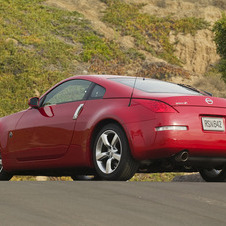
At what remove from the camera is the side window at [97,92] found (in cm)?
738

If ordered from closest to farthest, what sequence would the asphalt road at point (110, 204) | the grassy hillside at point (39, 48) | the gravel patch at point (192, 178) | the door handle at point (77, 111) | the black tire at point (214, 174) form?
1. the asphalt road at point (110, 204)
2. the door handle at point (77, 111)
3. the black tire at point (214, 174)
4. the gravel patch at point (192, 178)
5. the grassy hillside at point (39, 48)

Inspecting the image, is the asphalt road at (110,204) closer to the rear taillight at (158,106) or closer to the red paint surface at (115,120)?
the red paint surface at (115,120)

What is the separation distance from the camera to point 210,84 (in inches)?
1619

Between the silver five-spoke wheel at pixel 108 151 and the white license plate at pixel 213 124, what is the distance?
1031 millimetres

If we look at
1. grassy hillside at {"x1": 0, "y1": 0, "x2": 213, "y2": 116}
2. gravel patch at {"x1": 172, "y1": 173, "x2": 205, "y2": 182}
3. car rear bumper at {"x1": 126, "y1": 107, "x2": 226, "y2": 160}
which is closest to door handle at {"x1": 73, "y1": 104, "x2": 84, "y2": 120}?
car rear bumper at {"x1": 126, "y1": 107, "x2": 226, "y2": 160}

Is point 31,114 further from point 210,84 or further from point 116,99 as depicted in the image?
point 210,84

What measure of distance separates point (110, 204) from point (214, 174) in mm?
3980

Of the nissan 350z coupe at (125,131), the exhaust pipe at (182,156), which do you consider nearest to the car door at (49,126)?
the nissan 350z coupe at (125,131)

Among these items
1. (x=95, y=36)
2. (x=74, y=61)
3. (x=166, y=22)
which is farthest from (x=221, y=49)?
(x=166, y=22)

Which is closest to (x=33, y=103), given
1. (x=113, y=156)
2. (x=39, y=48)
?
(x=113, y=156)

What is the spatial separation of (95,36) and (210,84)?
1036cm

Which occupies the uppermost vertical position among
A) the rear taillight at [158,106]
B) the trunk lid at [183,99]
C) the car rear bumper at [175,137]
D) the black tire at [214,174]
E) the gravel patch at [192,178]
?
the trunk lid at [183,99]

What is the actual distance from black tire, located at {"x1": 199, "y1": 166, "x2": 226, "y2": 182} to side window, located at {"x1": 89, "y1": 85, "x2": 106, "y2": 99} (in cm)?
209

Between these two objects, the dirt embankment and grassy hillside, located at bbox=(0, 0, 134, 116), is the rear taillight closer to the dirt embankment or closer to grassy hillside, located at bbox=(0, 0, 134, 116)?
grassy hillside, located at bbox=(0, 0, 134, 116)
